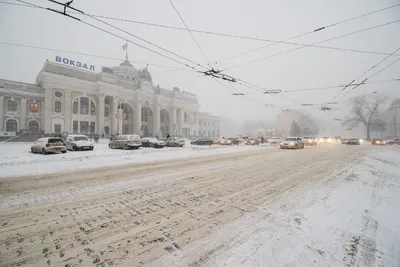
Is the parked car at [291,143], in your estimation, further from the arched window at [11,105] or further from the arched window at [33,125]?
the arched window at [11,105]

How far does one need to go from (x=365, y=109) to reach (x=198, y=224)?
3168 inches

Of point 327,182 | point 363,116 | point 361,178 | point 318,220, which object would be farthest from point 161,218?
point 363,116

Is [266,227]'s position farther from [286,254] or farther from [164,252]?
[164,252]

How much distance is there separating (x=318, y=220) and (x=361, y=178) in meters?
5.13

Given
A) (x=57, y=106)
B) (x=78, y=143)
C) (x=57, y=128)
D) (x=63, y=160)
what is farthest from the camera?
(x=57, y=106)

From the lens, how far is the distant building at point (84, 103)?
37938mm

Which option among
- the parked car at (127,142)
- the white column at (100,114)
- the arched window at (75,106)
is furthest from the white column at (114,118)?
the parked car at (127,142)

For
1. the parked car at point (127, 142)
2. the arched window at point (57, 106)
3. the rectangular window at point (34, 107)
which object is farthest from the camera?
the arched window at point (57, 106)

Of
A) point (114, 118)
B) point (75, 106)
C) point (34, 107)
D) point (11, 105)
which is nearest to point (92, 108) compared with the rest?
point (75, 106)

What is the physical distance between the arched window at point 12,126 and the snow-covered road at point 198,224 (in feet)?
146

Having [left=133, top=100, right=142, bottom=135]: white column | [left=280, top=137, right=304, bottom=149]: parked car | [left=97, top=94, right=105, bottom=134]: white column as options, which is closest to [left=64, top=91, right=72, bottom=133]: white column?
[left=97, top=94, right=105, bottom=134]: white column

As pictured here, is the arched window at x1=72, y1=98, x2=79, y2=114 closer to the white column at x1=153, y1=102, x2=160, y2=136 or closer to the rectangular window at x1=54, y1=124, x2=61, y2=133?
the rectangular window at x1=54, y1=124, x2=61, y2=133

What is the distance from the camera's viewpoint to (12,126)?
123 ft

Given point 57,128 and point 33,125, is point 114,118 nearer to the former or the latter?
point 57,128
